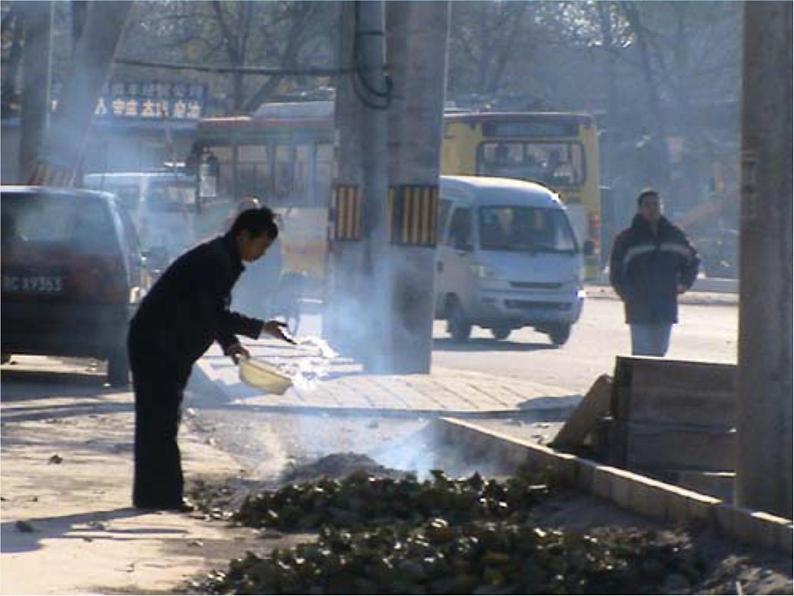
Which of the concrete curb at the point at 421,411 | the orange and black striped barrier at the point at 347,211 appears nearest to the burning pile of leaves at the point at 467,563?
the concrete curb at the point at 421,411

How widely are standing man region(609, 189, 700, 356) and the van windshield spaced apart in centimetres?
1195

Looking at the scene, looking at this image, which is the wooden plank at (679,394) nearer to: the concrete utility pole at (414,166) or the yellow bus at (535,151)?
the concrete utility pole at (414,166)

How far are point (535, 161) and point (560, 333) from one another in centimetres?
1093

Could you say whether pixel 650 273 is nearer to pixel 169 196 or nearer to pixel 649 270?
pixel 649 270

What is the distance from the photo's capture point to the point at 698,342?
28.8 meters

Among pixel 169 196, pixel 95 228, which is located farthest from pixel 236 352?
pixel 169 196

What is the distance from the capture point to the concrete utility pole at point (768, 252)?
28.5ft

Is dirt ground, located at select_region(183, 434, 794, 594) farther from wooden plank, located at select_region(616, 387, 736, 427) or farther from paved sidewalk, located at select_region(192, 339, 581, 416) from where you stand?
paved sidewalk, located at select_region(192, 339, 581, 416)

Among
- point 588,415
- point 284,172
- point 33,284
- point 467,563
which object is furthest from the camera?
point 284,172

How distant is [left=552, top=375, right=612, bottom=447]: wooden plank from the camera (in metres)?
11.3

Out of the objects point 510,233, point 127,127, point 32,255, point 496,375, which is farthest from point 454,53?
point 32,255

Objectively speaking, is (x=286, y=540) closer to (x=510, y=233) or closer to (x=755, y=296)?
(x=755, y=296)

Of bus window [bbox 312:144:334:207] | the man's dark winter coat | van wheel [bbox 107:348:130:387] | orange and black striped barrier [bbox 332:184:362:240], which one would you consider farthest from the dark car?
bus window [bbox 312:144:334:207]

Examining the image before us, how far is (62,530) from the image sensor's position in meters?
10.2
